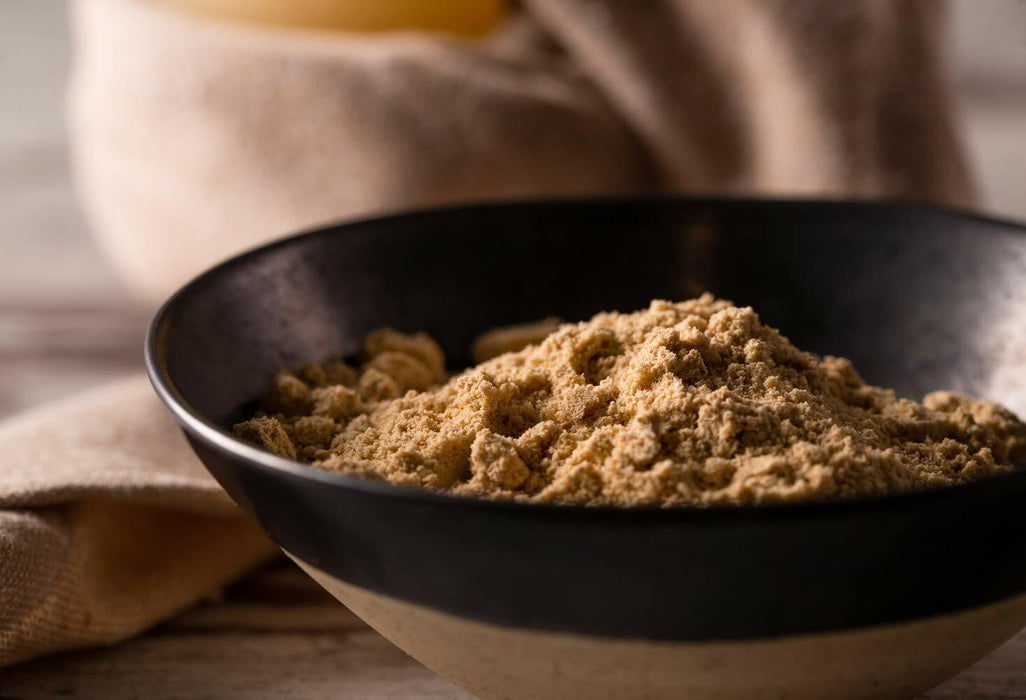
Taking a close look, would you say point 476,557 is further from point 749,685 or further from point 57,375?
point 57,375

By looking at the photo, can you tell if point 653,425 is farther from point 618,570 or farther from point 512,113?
point 512,113

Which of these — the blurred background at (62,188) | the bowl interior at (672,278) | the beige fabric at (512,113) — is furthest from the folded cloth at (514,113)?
the bowl interior at (672,278)

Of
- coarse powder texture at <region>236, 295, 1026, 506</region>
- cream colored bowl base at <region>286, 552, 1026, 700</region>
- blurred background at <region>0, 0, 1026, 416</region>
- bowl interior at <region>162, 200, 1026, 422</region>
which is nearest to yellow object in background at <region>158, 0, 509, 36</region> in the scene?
blurred background at <region>0, 0, 1026, 416</region>

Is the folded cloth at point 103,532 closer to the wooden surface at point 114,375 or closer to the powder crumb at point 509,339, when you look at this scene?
the wooden surface at point 114,375

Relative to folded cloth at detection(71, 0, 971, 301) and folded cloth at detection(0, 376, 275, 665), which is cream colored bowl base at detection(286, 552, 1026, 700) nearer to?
folded cloth at detection(0, 376, 275, 665)

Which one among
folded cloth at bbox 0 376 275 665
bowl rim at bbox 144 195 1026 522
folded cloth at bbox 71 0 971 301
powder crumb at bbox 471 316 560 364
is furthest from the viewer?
folded cloth at bbox 71 0 971 301

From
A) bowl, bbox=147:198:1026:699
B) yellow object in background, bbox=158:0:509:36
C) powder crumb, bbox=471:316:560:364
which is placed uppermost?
yellow object in background, bbox=158:0:509:36

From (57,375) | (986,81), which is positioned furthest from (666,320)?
(986,81)
